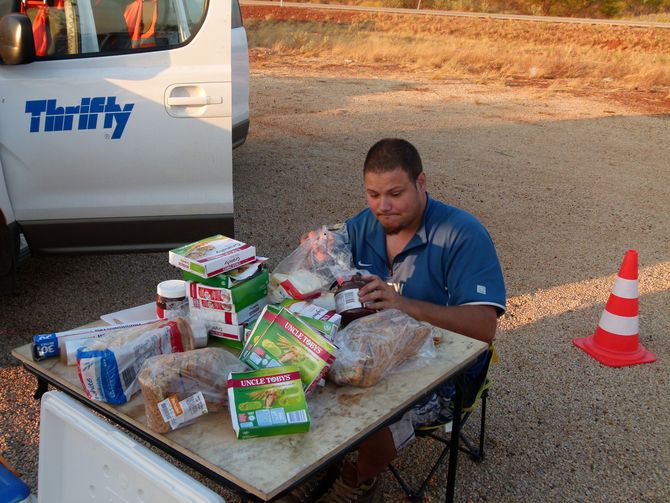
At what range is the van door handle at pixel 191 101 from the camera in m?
3.72

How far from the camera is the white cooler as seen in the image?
5.35 feet

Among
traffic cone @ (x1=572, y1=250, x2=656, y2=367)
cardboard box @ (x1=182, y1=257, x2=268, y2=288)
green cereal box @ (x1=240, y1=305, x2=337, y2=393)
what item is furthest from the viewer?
traffic cone @ (x1=572, y1=250, x2=656, y2=367)

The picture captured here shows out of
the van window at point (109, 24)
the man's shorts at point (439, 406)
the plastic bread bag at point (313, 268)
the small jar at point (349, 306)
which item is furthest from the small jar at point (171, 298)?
the van window at point (109, 24)

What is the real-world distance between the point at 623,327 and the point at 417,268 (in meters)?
1.97

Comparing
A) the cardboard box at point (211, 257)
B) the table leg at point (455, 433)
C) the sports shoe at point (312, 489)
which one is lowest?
the sports shoe at point (312, 489)

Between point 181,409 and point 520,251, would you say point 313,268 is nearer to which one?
point 181,409

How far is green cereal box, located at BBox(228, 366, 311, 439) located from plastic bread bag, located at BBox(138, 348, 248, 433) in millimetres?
62

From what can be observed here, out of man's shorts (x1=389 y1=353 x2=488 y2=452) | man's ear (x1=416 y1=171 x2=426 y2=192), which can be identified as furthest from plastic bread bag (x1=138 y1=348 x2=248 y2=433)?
man's ear (x1=416 y1=171 x2=426 y2=192)

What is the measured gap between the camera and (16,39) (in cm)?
340

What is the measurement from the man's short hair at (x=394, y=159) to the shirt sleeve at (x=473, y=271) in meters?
0.31

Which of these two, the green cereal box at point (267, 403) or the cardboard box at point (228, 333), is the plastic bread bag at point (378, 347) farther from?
the cardboard box at point (228, 333)

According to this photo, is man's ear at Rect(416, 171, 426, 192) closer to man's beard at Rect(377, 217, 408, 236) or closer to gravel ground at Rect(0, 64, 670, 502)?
man's beard at Rect(377, 217, 408, 236)

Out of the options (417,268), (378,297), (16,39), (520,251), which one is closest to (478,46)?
(520,251)

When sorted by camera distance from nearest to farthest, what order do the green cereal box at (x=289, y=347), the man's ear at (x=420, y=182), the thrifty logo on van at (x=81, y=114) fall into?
the green cereal box at (x=289, y=347), the man's ear at (x=420, y=182), the thrifty logo on van at (x=81, y=114)
